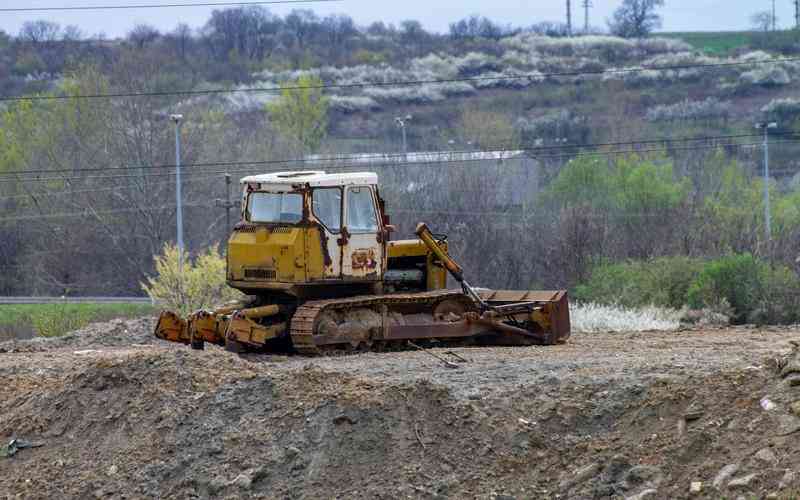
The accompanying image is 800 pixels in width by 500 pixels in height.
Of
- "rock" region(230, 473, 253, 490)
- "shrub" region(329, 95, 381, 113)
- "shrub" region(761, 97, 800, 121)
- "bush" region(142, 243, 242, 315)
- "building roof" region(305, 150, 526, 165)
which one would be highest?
"shrub" region(329, 95, 381, 113)

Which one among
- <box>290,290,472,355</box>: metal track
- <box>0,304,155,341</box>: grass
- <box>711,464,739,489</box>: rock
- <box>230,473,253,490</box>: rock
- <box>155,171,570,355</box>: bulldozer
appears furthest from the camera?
<box>0,304,155,341</box>: grass

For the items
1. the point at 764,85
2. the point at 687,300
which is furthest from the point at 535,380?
the point at 764,85

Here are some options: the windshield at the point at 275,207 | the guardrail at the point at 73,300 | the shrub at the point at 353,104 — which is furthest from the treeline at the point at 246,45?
the windshield at the point at 275,207

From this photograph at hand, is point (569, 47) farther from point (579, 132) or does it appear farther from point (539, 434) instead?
point (539, 434)

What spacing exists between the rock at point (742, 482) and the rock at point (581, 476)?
1.33 m

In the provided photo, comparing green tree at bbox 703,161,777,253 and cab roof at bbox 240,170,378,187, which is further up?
cab roof at bbox 240,170,378,187

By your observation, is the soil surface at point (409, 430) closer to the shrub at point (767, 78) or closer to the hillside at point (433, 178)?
the hillside at point (433, 178)

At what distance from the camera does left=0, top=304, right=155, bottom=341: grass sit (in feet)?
102

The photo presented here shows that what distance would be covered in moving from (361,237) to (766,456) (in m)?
8.67

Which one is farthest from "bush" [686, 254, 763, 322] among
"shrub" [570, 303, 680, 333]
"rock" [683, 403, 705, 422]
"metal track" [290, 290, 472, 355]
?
"rock" [683, 403, 705, 422]

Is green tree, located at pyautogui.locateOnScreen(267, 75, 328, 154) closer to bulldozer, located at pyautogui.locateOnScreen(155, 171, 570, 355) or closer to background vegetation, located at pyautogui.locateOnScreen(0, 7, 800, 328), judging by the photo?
background vegetation, located at pyautogui.locateOnScreen(0, 7, 800, 328)

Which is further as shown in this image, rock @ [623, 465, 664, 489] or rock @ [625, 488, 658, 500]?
rock @ [623, 465, 664, 489]

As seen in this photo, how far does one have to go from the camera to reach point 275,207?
Answer: 1769 cm

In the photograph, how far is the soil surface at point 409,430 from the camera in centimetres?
1068
